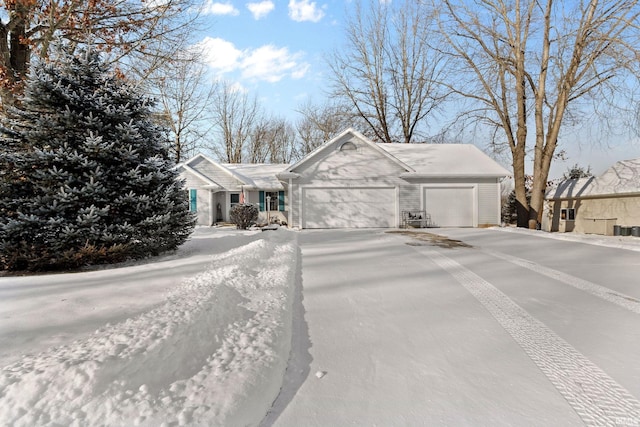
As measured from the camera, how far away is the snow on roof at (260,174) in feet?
63.2

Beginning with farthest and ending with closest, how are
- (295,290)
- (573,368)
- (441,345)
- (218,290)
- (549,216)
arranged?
(549,216), (295,290), (218,290), (441,345), (573,368)

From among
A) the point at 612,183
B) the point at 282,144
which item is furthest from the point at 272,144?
the point at 612,183

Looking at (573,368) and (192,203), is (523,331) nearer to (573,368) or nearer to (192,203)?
(573,368)

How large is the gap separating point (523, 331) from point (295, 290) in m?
2.83

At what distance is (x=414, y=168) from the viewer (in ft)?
52.1

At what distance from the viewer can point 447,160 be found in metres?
16.8

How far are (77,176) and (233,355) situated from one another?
614 centimetres

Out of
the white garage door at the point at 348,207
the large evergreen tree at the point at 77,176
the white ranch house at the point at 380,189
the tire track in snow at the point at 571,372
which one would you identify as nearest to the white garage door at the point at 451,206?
the white ranch house at the point at 380,189

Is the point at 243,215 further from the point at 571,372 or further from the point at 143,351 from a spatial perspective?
the point at 571,372

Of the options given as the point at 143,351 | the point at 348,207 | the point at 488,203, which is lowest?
the point at 143,351

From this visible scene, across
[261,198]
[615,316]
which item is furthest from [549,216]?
[615,316]

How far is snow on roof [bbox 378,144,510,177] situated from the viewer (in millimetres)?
15453

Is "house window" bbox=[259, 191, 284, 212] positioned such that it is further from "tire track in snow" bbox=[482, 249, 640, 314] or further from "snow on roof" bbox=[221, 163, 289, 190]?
"tire track in snow" bbox=[482, 249, 640, 314]

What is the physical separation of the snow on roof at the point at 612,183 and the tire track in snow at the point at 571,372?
18739 millimetres
